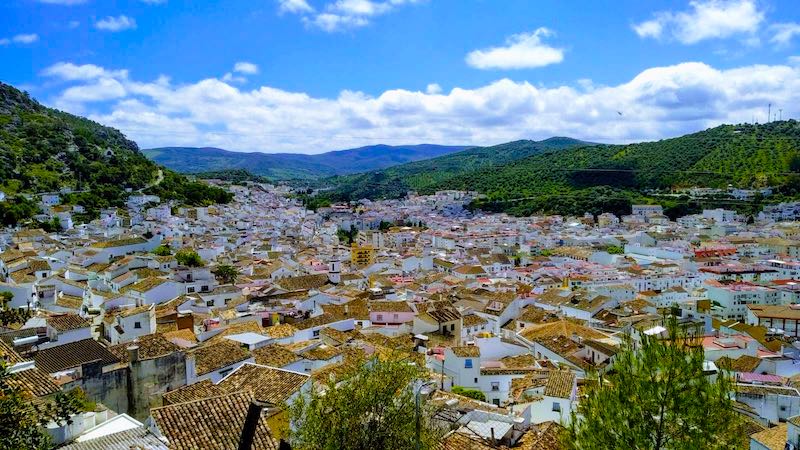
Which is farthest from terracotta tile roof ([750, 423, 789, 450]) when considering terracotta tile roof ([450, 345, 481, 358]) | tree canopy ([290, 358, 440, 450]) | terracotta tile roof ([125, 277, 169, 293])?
terracotta tile roof ([125, 277, 169, 293])

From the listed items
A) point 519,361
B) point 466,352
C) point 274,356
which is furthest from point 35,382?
point 519,361

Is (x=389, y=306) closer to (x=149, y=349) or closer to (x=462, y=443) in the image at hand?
(x=149, y=349)

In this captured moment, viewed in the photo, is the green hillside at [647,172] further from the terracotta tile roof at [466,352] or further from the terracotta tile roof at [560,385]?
the terracotta tile roof at [560,385]

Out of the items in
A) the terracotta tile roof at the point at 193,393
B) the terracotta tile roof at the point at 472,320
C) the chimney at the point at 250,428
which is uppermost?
the chimney at the point at 250,428

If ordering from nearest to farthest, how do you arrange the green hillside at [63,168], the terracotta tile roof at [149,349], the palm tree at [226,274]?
1. the terracotta tile roof at [149,349]
2. the palm tree at [226,274]
3. the green hillside at [63,168]

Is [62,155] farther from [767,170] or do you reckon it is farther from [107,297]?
[767,170]

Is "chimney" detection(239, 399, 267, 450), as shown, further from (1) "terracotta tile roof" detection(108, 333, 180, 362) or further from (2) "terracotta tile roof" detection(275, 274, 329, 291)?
(2) "terracotta tile roof" detection(275, 274, 329, 291)

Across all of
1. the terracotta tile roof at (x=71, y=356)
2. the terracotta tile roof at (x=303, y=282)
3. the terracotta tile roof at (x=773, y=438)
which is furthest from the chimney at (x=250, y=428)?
the terracotta tile roof at (x=303, y=282)
